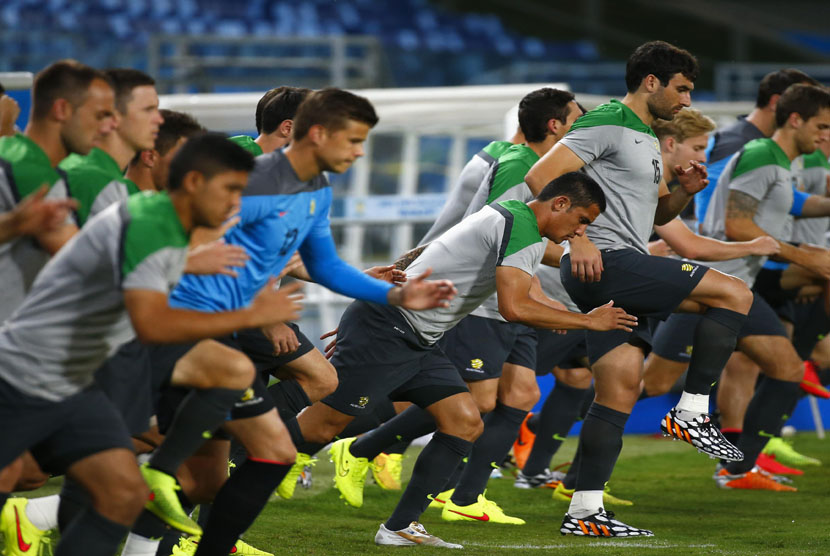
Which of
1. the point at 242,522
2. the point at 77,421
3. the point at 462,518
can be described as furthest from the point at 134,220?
the point at 462,518

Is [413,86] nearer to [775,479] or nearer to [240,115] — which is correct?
[240,115]

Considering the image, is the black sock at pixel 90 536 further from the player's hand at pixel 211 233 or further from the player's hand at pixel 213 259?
the player's hand at pixel 211 233

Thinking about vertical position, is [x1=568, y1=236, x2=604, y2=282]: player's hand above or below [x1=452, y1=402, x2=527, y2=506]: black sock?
above

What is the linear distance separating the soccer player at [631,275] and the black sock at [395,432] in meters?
0.79

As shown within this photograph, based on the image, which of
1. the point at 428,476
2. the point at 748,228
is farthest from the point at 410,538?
the point at 748,228

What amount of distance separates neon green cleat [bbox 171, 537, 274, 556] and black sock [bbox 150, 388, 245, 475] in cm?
84

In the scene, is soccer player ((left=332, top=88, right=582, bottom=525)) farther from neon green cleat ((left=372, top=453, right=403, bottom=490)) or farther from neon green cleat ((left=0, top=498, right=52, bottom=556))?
neon green cleat ((left=0, top=498, right=52, bottom=556))

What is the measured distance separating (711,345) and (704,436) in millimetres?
406

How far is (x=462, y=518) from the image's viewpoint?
5641 mm

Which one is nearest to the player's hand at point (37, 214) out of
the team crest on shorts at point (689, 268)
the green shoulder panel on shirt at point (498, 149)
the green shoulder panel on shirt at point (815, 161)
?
the team crest on shorts at point (689, 268)

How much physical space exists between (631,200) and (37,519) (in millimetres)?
2836

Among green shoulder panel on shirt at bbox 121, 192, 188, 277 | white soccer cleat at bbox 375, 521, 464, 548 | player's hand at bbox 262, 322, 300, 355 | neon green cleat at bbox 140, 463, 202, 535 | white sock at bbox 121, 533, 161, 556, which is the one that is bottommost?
white soccer cleat at bbox 375, 521, 464, 548

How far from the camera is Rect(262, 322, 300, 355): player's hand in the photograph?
4453mm

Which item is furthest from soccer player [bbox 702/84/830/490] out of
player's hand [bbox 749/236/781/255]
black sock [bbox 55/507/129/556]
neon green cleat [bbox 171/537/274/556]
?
black sock [bbox 55/507/129/556]
